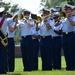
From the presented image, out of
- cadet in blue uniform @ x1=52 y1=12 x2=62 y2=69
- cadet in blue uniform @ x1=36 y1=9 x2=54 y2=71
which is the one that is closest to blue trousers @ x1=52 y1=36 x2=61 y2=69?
cadet in blue uniform @ x1=52 y1=12 x2=62 y2=69

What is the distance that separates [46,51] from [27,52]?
0.65 m

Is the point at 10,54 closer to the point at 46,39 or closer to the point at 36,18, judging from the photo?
the point at 46,39

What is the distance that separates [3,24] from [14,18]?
0.50 metres

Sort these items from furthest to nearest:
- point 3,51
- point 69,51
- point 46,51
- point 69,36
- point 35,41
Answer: point 35,41 < point 46,51 < point 69,51 < point 69,36 < point 3,51

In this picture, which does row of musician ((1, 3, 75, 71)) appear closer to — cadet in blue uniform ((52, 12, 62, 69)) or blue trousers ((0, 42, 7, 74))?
cadet in blue uniform ((52, 12, 62, 69))

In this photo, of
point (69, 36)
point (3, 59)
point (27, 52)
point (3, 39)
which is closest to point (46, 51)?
point (27, 52)

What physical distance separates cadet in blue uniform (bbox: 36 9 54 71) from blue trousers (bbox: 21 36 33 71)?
41 cm

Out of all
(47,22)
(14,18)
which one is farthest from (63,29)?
(14,18)

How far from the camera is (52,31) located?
53.6 ft

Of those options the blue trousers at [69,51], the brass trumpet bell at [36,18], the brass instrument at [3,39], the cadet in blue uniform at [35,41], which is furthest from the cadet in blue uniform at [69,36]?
the brass instrument at [3,39]

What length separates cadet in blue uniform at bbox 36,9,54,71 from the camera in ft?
52.9

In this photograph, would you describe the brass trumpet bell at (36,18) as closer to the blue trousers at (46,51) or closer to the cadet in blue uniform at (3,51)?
the blue trousers at (46,51)

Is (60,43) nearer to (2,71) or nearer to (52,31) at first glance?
(52,31)

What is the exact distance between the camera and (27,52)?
16.3 m
